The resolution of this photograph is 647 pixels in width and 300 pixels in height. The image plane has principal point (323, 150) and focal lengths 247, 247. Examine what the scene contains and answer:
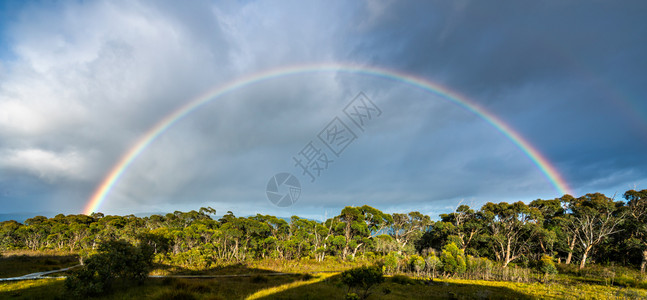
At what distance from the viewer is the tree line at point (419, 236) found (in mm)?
42188

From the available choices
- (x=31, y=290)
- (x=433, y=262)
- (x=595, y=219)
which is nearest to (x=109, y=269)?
(x=31, y=290)

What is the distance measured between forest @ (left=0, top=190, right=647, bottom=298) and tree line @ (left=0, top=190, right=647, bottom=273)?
203 mm

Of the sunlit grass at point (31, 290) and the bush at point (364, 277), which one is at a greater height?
the bush at point (364, 277)

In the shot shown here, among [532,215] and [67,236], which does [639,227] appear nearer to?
[532,215]

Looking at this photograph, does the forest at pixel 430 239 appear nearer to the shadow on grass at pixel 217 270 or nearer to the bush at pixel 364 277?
the shadow on grass at pixel 217 270

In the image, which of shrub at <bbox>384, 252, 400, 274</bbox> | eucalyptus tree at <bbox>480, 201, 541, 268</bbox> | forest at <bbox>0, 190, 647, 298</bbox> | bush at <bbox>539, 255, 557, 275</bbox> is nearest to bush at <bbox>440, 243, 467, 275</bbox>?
forest at <bbox>0, 190, 647, 298</bbox>

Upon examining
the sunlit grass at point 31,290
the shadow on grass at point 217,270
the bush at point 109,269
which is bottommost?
the shadow on grass at point 217,270

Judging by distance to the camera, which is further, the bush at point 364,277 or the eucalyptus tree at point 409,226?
the eucalyptus tree at point 409,226

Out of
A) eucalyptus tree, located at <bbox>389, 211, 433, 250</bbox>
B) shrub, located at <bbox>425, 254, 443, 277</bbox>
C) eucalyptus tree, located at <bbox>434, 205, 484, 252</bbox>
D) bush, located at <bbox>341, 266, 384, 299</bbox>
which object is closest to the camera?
bush, located at <bbox>341, 266, 384, 299</bbox>

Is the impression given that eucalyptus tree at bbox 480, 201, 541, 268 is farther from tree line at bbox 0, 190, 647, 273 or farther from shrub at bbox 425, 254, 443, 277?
shrub at bbox 425, 254, 443, 277

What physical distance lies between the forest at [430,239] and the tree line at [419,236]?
20cm

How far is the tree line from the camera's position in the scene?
42.2 m

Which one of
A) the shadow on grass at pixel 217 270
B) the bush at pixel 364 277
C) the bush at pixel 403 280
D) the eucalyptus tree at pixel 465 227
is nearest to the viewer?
the bush at pixel 364 277

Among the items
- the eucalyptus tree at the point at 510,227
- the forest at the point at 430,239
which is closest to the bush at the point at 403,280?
the forest at the point at 430,239
